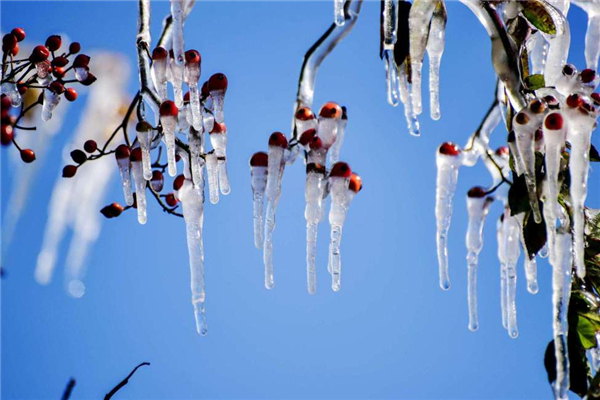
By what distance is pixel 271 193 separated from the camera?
1.66 metres

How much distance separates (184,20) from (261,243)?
2.23 ft

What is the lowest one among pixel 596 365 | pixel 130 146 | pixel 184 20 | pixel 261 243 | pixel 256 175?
pixel 596 365

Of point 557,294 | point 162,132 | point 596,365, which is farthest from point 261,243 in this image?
point 596,365

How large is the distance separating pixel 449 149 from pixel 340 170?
0.99ft

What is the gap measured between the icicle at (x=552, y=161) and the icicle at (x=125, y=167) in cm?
124

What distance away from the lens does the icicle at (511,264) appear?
1746 millimetres

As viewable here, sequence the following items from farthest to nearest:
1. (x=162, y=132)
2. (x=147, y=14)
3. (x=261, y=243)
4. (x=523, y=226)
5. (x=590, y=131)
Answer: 1. (x=147, y=14)
2. (x=162, y=132)
3. (x=261, y=243)
4. (x=523, y=226)
5. (x=590, y=131)

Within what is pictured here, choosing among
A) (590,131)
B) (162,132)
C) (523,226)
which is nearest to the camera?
(590,131)

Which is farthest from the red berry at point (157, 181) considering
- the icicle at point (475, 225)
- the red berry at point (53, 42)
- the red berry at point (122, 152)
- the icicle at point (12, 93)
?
the icicle at point (475, 225)

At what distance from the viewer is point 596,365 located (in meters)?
1.80

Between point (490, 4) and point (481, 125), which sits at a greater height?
point (490, 4)

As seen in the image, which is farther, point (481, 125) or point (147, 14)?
point (147, 14)

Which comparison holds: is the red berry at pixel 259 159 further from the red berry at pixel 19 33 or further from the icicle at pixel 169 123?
the red berry at pixel 19 33

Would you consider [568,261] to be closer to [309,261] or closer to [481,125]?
[481,125]
